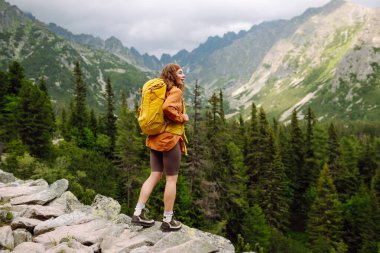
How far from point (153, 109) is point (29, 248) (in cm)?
368

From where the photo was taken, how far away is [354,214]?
50969 millimetres

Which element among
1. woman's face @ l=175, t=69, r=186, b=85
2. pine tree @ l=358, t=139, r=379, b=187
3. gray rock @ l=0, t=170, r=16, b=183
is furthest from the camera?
pine tree @ l=358, t=139, r=379, b=187

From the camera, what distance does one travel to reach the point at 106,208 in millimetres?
10570

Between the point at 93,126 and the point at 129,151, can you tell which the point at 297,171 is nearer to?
the point at 129,151

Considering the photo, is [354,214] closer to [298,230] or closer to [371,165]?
[298,230]

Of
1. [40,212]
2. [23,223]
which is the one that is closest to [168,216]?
[23,223]

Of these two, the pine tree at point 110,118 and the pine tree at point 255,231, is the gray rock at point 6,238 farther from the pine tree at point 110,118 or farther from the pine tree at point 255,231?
the pine tree at point 110,118

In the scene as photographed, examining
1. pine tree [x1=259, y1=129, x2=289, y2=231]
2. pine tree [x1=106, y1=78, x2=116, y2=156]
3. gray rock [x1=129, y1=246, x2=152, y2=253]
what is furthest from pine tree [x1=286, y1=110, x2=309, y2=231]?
gray rock [x1=129, y1=246, x2=152, y2=253]

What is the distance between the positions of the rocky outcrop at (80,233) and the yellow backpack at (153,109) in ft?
7.74

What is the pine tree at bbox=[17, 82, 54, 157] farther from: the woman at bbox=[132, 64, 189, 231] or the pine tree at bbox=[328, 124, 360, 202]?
the pine tree at bbox=[328, 124, 360, 202]

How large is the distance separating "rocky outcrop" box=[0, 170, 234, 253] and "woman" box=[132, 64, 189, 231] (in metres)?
0.48

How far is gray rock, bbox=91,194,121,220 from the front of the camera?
1016 cm

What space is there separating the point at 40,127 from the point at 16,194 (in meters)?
35.3

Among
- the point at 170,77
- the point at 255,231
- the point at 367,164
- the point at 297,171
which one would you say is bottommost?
the point at 255,231
